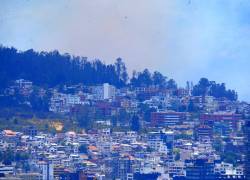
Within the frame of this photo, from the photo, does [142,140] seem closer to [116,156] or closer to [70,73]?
[116,156]

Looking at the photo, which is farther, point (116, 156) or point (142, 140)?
point (142, 140)


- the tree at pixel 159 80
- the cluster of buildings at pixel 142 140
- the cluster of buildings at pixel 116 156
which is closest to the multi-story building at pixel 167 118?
the cluster of buildings at pixel 142 140

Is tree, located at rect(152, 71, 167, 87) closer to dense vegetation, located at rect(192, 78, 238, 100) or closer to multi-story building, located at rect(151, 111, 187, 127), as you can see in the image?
dense vegetation, located at rect(192, 78, 238, 100)

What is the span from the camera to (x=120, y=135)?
4103 cm

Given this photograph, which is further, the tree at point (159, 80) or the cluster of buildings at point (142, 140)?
the tree at point (159, 80)

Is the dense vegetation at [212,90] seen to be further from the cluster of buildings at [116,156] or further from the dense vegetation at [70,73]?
the cluster of buildings at [116,156]

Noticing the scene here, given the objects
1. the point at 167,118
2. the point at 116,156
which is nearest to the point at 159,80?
the point at 167,118

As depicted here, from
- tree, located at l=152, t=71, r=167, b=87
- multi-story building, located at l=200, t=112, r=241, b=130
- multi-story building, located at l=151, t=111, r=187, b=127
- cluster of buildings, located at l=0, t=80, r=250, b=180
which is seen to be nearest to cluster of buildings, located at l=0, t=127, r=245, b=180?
cluster of buildings, located at l=0, t=80, r=250, b=180

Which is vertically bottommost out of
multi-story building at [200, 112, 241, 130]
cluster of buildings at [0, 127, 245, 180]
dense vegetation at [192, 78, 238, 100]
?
cluster of buildings at [0, 127, 245, 180]

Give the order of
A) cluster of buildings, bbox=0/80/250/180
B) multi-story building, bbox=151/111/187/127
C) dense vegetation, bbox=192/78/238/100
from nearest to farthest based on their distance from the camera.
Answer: cluster of buildings, bbox=0/80/250/180 < multi-story building, bbox=151/111/187/127 < dense vegetation, bbox=192/78/238/100

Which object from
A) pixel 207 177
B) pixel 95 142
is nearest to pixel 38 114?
pixel 95 142

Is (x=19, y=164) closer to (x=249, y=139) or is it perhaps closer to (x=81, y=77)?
(x=249, y=139)

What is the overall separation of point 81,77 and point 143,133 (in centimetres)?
698

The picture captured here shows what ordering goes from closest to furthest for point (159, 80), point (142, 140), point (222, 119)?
point (142, 140) → point (222, 119) → point (159, 80)
